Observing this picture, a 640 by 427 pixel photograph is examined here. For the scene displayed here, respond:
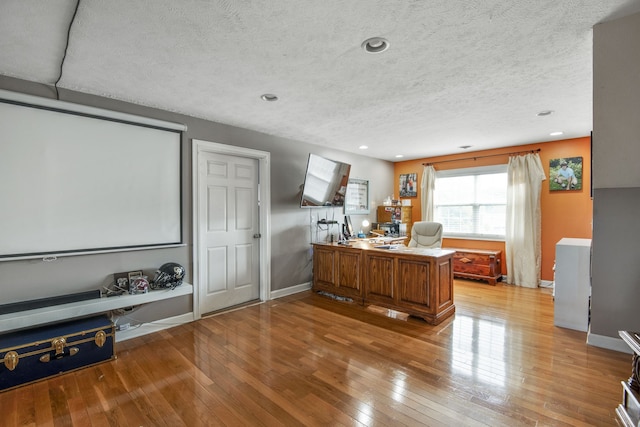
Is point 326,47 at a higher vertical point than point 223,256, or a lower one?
higher

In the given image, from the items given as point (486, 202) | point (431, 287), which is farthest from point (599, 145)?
point (486, 202)

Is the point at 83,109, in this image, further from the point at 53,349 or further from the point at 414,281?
the point at 414,281

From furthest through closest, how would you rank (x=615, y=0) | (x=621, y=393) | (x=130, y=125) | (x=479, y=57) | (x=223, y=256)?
(x=223, y=256), (x=130, y=125), (x=479, y=57), (x=621, y=393), (x=615, y=0)

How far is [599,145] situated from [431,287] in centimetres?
193

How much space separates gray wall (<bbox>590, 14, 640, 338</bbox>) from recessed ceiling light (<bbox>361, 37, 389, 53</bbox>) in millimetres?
1316

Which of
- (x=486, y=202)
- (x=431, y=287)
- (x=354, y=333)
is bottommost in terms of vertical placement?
(x=354, y=333)

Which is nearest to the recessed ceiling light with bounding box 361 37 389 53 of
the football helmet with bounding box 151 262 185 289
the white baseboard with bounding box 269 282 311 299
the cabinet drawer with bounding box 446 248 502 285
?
the football helmet with bounding box 151 262 185 289

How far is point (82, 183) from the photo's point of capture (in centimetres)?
271

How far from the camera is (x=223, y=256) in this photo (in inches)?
153

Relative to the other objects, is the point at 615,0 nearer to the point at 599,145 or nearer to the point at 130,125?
the point at 599,145

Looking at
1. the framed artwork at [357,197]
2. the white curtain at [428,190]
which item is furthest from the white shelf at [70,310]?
the white curtain at [428,190]

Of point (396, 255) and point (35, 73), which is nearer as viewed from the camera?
point (35, 73)

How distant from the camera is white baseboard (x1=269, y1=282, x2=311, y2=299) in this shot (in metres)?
4.32

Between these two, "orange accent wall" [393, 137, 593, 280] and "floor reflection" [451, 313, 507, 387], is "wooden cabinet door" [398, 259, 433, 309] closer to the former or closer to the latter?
"floor reflection" [451, 313, 507, 387]
